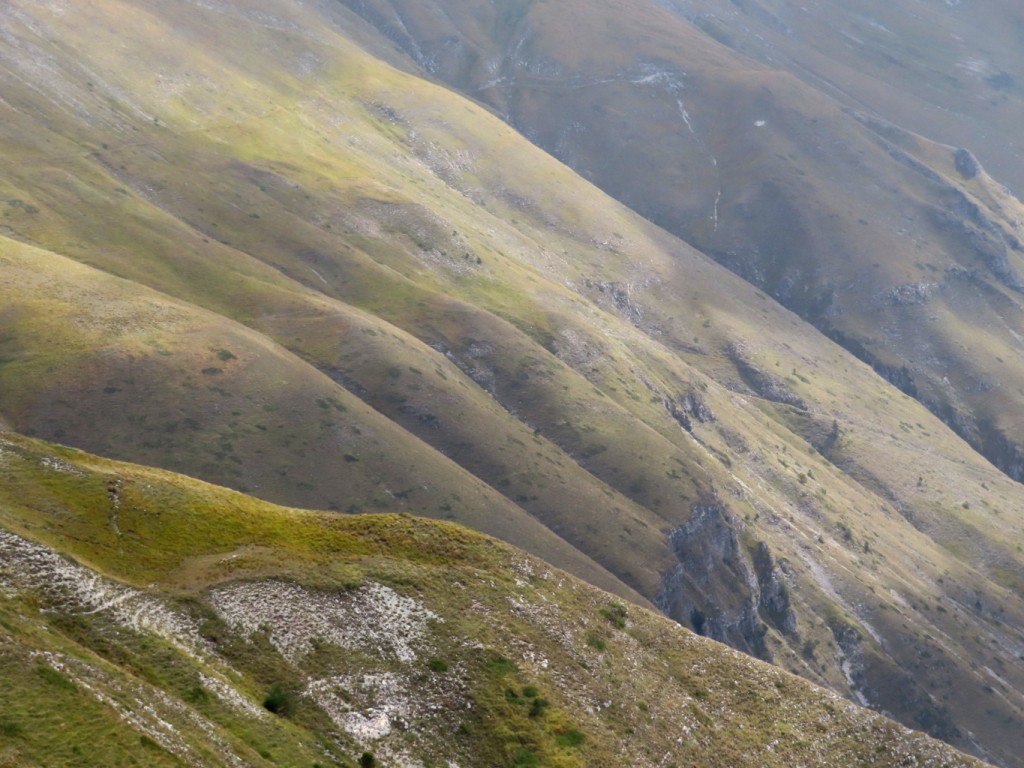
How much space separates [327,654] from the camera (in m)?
51.4

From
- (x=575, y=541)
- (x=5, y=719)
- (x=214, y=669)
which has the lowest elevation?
(x=575, y=541)

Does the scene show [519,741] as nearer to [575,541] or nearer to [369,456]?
[369,456]

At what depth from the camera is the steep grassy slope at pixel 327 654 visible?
131 ft

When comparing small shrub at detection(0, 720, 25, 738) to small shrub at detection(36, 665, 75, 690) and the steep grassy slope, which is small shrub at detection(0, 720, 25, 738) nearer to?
the steep grassy slope

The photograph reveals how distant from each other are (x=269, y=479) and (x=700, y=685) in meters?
91.5

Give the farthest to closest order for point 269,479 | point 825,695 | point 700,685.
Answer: point 269,479, point 825,695, point 700,685

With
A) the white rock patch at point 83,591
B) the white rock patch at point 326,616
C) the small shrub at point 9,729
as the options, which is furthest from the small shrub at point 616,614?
the small shrub at point 9,729

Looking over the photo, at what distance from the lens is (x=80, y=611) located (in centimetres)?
4503

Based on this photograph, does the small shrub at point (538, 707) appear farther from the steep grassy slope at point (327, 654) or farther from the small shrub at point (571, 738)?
the small shrub at point (571, 738)

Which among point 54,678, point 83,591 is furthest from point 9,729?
point 83,591

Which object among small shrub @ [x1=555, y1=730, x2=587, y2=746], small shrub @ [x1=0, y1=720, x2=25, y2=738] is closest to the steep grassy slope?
small shrub @ [x1=0, y1=720, x2=25, y2=738]

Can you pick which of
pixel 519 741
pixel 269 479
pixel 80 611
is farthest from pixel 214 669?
pixel 269 479

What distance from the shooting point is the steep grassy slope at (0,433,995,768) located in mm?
40000

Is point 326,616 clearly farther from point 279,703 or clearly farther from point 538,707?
point 538,707
